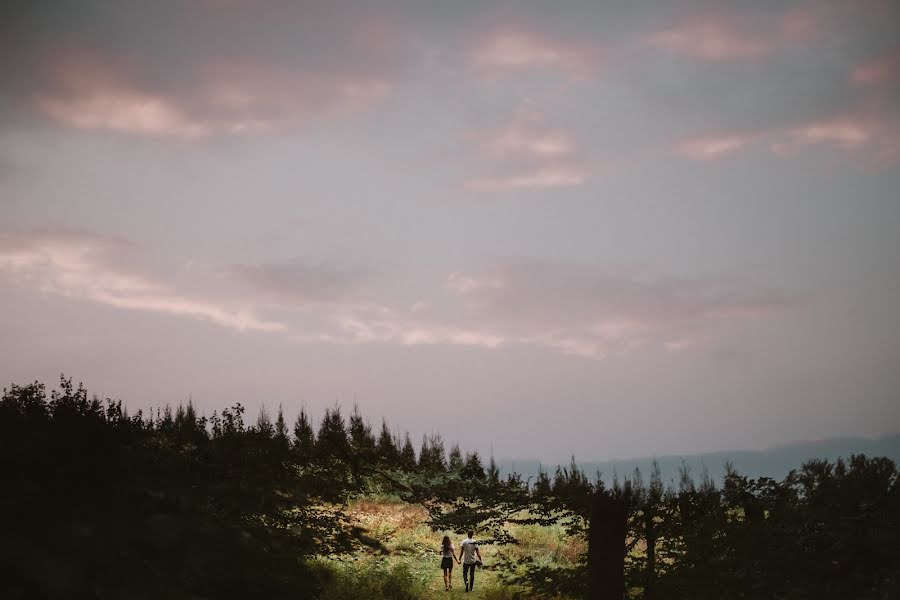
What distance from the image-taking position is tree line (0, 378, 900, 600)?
4.83 ft

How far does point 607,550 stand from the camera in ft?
37.0

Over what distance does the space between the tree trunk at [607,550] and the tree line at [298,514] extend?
2 centimetres

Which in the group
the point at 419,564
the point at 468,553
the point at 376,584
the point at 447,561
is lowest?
the point at 419,564

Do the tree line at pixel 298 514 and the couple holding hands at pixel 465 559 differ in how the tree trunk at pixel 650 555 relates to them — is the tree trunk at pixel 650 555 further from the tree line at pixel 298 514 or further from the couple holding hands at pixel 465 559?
the couple holding hands at pixel 465 559

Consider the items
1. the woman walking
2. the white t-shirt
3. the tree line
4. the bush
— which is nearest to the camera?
the tree line

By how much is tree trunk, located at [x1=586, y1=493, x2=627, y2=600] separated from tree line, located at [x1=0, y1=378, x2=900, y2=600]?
0.02 m

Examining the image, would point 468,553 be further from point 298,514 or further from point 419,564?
point 298,514

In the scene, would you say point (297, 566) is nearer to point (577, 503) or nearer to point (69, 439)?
point (69, 439)

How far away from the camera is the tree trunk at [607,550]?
1101cm

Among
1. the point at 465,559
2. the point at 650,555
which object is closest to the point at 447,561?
the point at 465,559

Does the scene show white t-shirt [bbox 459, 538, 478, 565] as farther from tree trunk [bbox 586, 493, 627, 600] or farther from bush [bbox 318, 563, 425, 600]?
tree trunk [bbox 586, 493, 627, 600]

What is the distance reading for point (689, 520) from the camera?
37.0 feet

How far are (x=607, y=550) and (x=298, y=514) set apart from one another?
5.85m

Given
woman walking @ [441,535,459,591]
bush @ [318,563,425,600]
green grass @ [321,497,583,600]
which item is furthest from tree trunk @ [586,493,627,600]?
woman walking @ [441,535,459,591]
